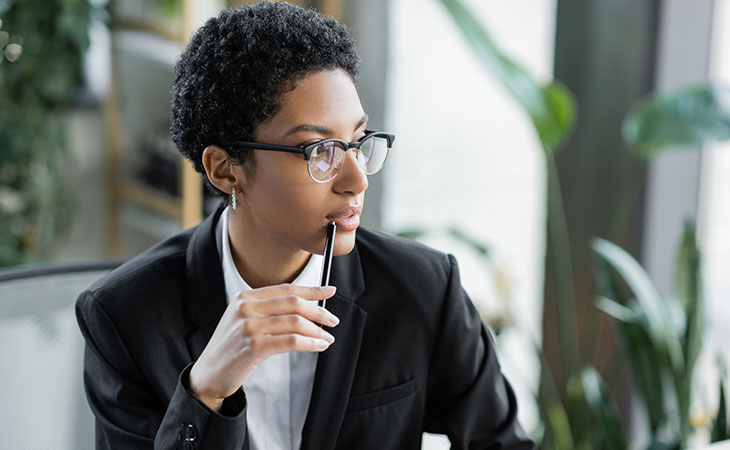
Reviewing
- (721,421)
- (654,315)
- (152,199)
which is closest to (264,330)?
(654,315)

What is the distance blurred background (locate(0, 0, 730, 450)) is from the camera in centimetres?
161

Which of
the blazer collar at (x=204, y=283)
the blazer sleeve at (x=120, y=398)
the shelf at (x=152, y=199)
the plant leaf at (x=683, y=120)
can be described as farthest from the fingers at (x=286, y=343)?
the shelf at (x=152, y=199)

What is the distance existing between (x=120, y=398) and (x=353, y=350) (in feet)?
0.98

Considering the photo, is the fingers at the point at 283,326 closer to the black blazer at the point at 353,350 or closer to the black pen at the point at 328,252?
the black pen at the point at 328,252

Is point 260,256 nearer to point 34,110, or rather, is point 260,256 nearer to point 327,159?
point 327,159

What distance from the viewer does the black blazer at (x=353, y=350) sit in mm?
1082

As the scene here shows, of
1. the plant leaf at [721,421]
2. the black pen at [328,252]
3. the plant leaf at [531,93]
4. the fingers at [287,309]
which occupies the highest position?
the plant leaf at [531,93]

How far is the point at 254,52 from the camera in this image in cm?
93

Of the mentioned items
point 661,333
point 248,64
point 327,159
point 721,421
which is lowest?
point 721,421

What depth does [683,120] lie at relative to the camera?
63.3 inches

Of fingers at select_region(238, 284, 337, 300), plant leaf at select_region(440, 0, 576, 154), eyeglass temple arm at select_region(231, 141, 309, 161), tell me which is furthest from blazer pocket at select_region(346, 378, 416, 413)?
plant leaf at select_region(440, 0, 576, 154)

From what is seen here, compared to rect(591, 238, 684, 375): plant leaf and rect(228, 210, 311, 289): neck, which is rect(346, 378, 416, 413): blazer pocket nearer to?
rect(228, 210, 311, 289): neck

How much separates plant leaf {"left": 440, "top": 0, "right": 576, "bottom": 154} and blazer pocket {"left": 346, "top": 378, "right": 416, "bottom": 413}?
2.50 feet

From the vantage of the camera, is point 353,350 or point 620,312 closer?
point 353,350
